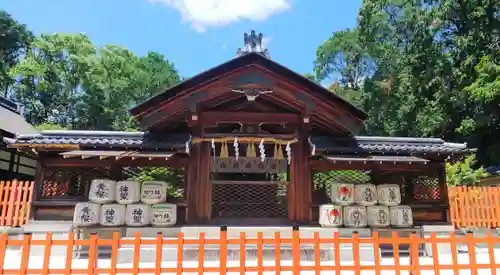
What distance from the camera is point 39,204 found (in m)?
9.72

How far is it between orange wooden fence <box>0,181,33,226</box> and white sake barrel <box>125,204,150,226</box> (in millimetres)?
4257

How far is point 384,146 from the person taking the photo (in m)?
10.4

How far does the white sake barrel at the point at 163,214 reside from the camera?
30.1 ft

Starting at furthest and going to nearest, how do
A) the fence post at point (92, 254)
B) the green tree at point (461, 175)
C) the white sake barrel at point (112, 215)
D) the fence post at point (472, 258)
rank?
the green tree at point (461, 175) < the white sake barrel at point (112, 215) < the fence post at point (472, 258) < the fence post at point (92, 254)

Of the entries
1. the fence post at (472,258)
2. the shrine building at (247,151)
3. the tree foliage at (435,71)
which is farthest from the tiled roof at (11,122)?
the tree foliage at (435,71)

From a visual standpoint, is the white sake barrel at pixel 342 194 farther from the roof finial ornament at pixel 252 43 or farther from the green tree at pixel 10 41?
the green tree at pixel 10 41

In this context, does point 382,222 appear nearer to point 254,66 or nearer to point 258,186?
point 258,186

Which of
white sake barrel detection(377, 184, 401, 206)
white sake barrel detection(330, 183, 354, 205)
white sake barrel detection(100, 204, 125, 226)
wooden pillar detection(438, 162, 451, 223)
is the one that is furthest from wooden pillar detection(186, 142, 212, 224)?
wooden pillar detection(438, 162, 451, 223)

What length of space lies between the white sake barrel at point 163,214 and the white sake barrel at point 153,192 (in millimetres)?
165

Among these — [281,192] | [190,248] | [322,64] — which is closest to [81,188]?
[190,248]

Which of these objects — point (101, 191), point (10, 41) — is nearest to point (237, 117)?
point (101, 191)

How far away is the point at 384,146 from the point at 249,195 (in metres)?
4.12

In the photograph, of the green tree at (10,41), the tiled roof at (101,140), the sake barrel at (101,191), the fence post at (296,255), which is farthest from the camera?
the green tree at (10,41)

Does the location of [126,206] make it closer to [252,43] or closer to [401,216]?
[252,43]
